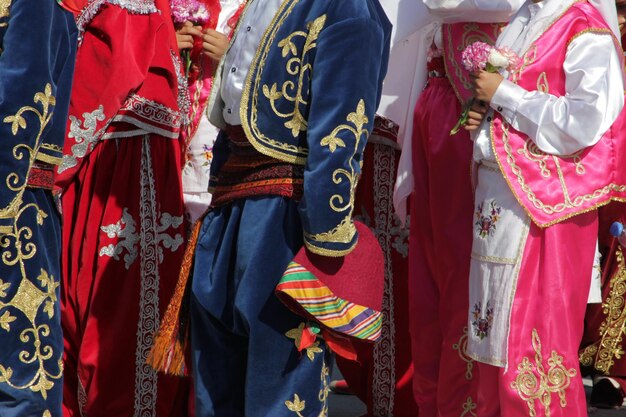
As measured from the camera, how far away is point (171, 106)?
4773mm

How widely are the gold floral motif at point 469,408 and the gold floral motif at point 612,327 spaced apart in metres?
1.12

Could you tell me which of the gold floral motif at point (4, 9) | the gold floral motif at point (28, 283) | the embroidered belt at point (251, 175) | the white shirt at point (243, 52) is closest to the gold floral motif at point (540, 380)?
the embroidered belt at point (251, 175)

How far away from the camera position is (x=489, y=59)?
3.96 m

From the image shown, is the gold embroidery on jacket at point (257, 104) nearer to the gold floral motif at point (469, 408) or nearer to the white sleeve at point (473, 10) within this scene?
the white sleeve at point (473, 10)

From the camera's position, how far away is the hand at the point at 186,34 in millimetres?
4949

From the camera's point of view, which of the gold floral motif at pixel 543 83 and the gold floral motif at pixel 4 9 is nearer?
the gold floral motif at pixel 4 9

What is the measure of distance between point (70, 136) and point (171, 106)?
460mm

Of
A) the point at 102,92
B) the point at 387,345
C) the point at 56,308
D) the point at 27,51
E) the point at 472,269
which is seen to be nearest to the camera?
the point at 27,51

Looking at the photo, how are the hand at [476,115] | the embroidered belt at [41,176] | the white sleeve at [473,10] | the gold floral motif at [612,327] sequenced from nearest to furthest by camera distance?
the embroidered belt at [41,176] → the hand at [476,115] → the white sleeve at [473,10] → the gold floral motif at [612,327]

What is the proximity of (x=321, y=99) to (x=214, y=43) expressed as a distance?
1375 millimetres

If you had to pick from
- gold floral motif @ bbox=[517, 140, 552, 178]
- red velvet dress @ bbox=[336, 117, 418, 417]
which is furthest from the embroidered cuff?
red velvet dress @ bbox=[336, 117, 418, 417]

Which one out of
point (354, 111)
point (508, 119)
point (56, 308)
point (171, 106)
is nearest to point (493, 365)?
point (508, 119)

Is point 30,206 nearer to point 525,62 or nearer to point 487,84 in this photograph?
point 487,84

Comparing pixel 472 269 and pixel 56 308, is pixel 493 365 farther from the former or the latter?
pixel 56 308
